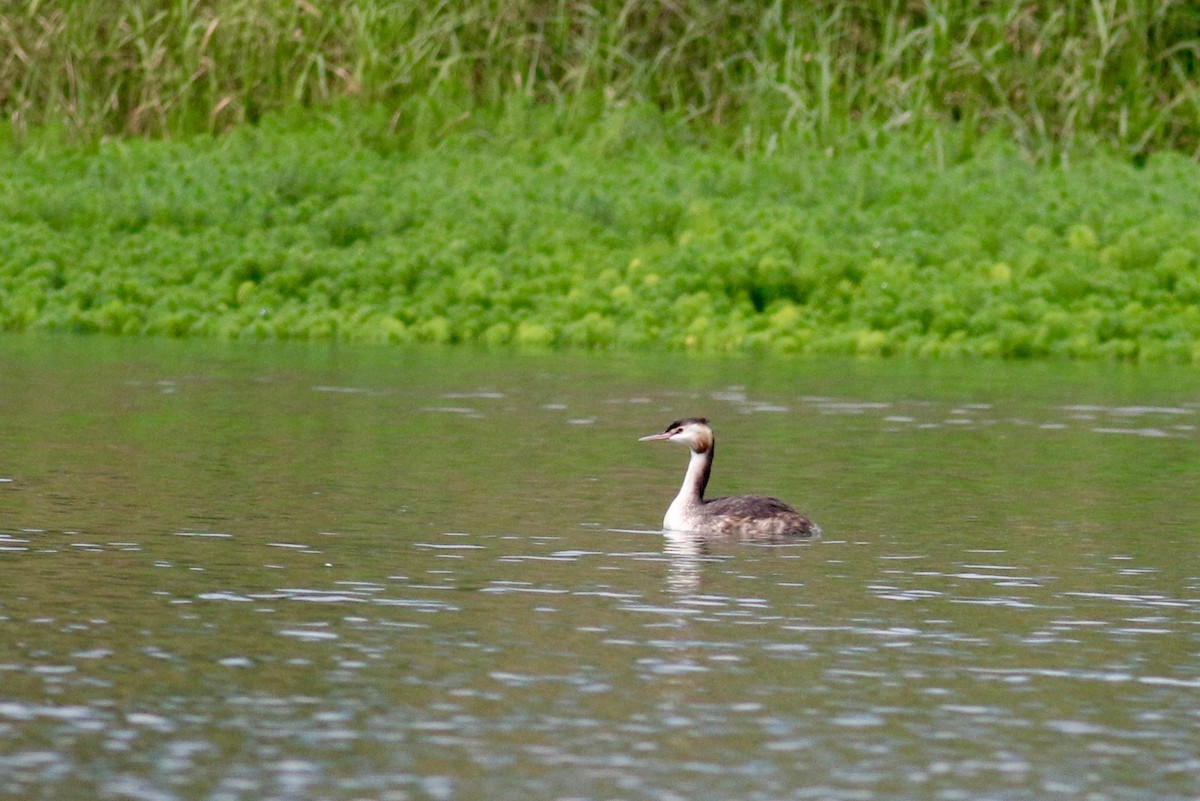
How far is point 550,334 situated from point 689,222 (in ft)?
7.99

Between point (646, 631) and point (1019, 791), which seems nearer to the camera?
point (1019, 791)

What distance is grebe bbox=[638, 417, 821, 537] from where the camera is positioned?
41.5 feet

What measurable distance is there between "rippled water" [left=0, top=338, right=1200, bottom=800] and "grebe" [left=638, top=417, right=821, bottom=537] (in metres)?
0.24

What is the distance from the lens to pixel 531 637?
9.78m

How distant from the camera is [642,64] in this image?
1160 inches

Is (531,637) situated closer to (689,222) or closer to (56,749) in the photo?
(56,749)

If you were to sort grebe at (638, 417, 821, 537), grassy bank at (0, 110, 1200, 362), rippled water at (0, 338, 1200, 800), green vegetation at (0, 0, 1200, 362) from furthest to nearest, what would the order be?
1. green vegetation at (0, 0, 1200, 362)
2. grassy bank at (0, 110, 1200, 362)
3. grebe at (638, 417, 821, 537)
4. rippled water at (0, 338, 1200, 800)

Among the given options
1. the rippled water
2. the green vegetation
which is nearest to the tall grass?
the green vegetation

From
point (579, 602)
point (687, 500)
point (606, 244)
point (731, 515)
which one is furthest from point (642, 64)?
point (579, 602)

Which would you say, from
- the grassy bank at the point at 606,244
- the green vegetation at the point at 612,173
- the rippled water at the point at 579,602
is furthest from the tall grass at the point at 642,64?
the rippled water at the point at 579,602

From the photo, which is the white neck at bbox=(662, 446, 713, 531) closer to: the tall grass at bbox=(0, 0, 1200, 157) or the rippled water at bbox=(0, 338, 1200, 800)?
the rippled water at bbox=(0, 338, 1200, 800)

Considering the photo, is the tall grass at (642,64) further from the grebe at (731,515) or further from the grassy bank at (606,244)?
the grebe at (731,515)

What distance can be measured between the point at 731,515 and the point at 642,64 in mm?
17130

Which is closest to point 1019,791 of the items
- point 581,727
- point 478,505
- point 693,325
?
point 581,727
